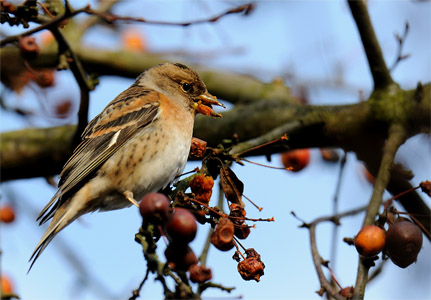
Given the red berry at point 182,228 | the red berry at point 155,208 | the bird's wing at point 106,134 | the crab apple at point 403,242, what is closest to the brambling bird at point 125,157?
the bird's wing at point 106,134

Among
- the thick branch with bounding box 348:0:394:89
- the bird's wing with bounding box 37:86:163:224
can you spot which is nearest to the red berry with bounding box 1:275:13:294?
the bird's wing with bounding box 37:86:163:224

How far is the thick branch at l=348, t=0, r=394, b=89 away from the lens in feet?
16.2

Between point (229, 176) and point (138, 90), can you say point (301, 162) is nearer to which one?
point (138, 90)

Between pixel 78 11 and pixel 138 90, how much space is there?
116cm

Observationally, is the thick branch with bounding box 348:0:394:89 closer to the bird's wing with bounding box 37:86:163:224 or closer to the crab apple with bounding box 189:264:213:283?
the bird's wing with bounding box 37:86:163:224

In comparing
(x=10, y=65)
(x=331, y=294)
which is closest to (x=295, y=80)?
(x=10, y=65)

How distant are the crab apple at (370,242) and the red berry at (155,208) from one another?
1251 mm

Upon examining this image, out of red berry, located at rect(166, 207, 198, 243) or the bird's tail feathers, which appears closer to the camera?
red berry, located at rect(166, 207, 198, 243)

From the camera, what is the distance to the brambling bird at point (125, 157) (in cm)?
388

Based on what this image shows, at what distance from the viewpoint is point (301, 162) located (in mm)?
5492

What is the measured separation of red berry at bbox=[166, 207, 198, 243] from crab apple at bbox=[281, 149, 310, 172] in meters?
3.04

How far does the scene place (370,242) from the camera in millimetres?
3217

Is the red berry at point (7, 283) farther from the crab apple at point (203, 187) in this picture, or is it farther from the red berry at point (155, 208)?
the red berry at point (155, 208)

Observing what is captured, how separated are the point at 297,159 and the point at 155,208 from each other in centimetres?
315
